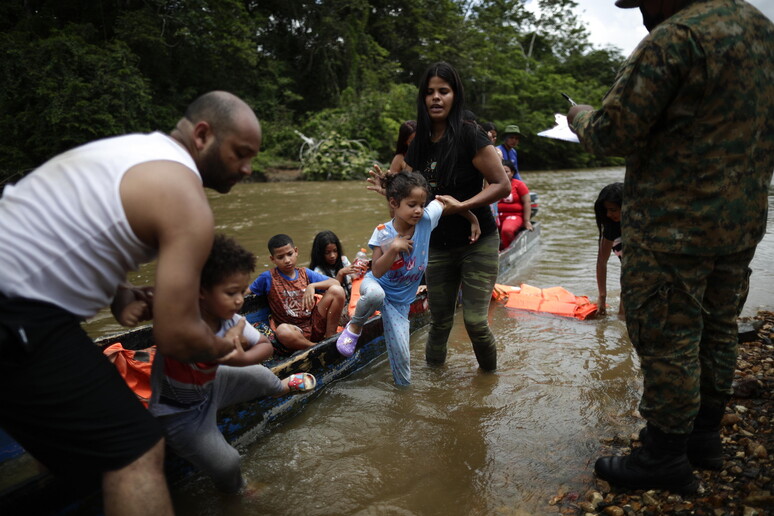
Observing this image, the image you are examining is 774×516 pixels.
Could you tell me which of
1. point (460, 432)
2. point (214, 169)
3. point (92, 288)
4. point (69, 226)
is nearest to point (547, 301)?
point (460, 432)

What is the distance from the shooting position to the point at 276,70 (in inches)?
980

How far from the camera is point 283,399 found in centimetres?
329

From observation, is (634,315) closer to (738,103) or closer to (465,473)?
(738,103)

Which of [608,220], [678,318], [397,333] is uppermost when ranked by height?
[608,220]

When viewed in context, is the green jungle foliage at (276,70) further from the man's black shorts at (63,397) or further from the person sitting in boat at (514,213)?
the man's black shorts at (63,397)

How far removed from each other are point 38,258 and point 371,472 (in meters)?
2.01

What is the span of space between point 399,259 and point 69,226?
7.00 ft

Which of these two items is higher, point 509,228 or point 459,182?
point 459,182

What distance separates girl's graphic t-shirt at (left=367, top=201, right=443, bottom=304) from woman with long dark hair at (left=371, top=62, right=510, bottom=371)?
0.16 meters

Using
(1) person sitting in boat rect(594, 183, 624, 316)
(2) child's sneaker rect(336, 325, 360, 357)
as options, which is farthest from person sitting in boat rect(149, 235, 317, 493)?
(1) person sitting in boat rect(594, 183, 624, 316)

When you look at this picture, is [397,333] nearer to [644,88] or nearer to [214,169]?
[214,169]

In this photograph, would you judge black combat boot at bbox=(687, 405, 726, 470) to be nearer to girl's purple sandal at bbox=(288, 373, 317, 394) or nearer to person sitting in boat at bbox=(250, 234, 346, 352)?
→ girl's purple sandal at bbox=(288, 373, 317, 394)

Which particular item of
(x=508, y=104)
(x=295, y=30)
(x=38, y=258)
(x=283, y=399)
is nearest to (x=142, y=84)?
(x=295, y=30)

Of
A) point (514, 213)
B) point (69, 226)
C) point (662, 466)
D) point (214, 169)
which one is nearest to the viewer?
point (69, 226)
